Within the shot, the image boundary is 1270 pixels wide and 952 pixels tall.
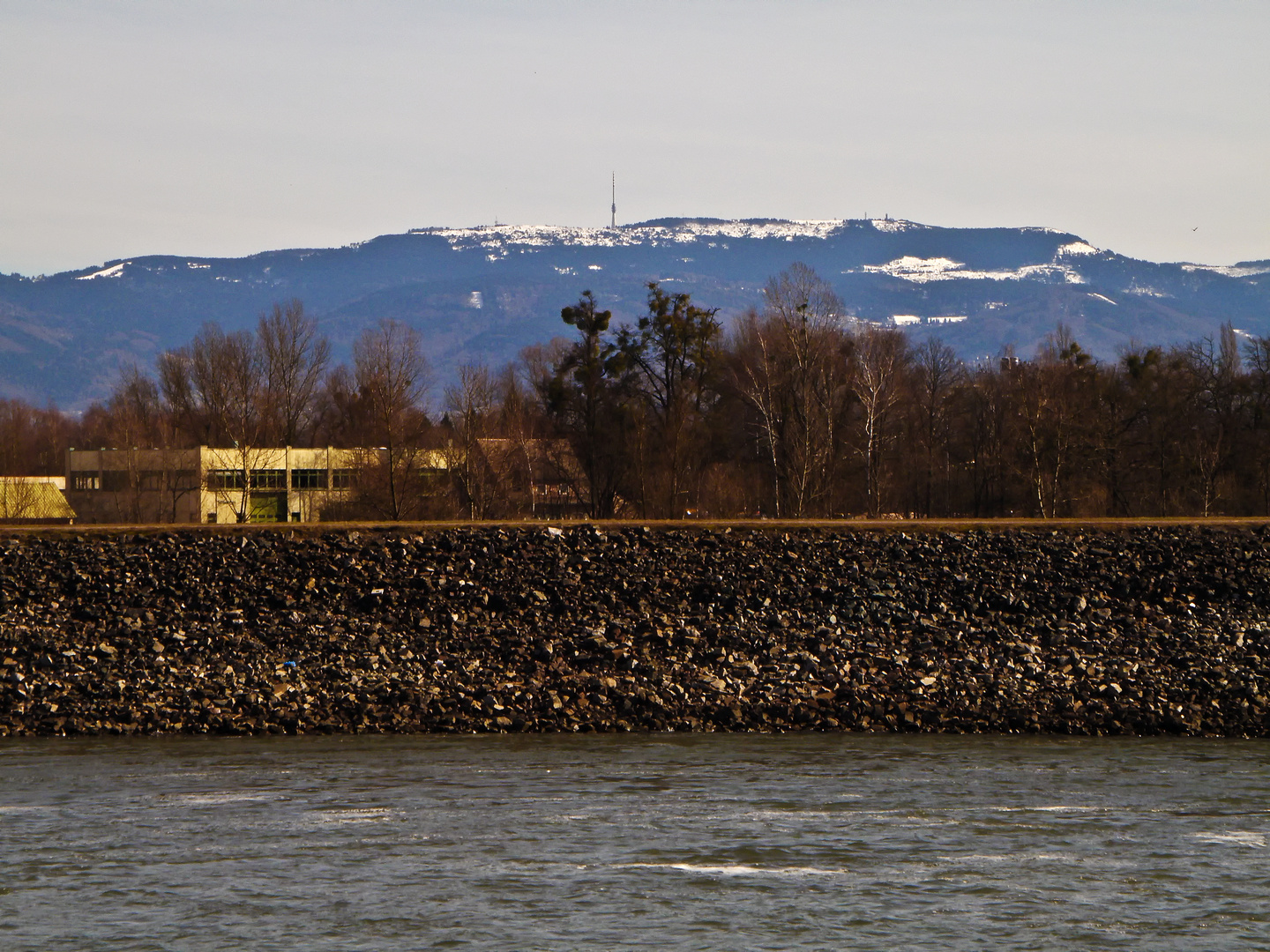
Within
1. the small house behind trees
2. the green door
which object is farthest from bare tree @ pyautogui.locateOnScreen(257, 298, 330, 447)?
the small house behind trees

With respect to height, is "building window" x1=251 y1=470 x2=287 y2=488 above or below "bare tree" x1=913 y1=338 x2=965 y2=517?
below

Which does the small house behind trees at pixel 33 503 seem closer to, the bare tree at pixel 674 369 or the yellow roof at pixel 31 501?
the yellow roof at pixel 31 501

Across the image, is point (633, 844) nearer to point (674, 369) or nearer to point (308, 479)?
point (674, 369)

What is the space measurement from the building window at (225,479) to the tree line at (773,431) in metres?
2.68

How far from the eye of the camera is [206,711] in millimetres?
24578

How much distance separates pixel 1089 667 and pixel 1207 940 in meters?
14.7

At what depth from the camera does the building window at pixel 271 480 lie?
287 feet

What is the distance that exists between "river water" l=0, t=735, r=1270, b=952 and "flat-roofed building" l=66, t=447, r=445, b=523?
60.0 m

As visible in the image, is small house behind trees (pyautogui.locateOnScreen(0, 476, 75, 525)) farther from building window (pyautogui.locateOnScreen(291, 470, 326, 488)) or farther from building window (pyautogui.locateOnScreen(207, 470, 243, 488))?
building window (pyautogui.locateOnScreen(291, 470, 326, 488))

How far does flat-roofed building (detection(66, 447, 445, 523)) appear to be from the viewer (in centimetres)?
8438

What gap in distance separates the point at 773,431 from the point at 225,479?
35.7 m

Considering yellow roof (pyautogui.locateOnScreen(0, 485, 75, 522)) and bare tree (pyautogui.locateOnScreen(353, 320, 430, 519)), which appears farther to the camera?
yellow roof (pyautogui.locateOnScreen(0, 485, 75, 522))

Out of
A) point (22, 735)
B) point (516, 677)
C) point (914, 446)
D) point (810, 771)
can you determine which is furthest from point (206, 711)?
point (914, 446)

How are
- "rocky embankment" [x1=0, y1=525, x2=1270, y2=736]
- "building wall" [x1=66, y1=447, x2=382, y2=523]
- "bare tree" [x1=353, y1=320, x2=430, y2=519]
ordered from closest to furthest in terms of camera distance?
"rocky embankment" [x1=0, y1=525, x2=1270, y2=736] → "bare tree" [x1=353, y1=320, x2=430, y2=519] → "building wall" [x1=66, y1=447, x2=382, y2=523]
